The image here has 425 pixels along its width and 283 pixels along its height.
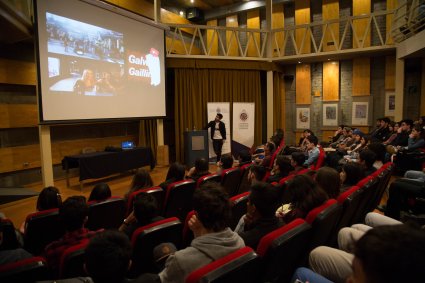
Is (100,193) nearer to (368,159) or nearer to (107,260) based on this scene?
(107,260)

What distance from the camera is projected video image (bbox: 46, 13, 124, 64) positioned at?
4.84 metres

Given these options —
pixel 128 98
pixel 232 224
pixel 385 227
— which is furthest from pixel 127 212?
pixel 128 98

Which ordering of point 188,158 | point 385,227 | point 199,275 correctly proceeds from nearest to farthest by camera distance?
point 385,227 → point 199,275 → point 188,158

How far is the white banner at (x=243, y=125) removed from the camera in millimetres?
8836

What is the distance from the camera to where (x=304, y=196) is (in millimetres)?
2014

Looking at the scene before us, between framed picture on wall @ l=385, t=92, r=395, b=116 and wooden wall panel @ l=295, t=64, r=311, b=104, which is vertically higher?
wooden wall panel @ l=295, t=64, r=311, b=104

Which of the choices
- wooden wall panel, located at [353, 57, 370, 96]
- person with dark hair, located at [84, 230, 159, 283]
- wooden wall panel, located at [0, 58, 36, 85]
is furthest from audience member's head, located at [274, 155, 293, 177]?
wooden wall panel, located at [353, 57, 370, 96]

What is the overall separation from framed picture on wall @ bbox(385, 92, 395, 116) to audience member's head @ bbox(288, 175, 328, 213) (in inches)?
321

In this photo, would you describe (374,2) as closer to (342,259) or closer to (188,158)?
(188,158)

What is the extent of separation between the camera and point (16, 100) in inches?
230

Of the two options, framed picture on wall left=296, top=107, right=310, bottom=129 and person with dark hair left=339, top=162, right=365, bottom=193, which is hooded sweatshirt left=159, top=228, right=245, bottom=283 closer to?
person with dark hair left=339, top=162, right=365, bottom=193

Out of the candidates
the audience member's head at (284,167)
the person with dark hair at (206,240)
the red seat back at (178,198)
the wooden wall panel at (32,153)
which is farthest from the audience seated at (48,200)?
the wooden wall panel at (32,153)

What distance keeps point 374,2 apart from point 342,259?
9.71m

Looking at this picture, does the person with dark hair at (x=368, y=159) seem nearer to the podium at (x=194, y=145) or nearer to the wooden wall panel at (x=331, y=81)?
the podium at (x=194, y=145)
